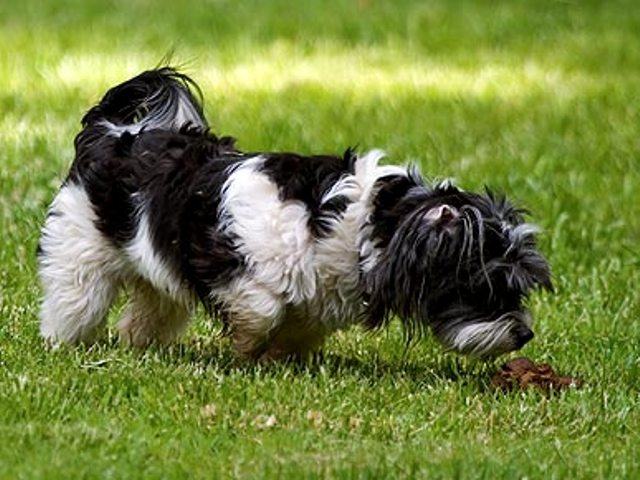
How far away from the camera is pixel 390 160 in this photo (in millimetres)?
12031

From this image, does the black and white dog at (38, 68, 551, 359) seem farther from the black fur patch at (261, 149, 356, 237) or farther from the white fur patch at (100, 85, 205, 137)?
the white fur patch at (100, 85, 205, 137)

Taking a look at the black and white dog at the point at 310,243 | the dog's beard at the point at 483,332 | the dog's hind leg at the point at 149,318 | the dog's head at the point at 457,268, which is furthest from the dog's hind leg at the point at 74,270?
the dog's beard at the point at 483,332

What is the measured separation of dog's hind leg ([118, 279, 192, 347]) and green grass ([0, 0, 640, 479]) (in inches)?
5.1

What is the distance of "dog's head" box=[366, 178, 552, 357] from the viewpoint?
23.6 ft

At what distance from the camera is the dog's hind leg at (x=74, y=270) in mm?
7801

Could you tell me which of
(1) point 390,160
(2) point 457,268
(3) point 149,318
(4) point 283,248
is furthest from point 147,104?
(1) point 390,160

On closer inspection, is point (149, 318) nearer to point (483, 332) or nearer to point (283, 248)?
point (283, 248)

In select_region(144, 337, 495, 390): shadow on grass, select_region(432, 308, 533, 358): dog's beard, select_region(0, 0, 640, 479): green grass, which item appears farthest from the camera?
select_region(144, 337, 495, 390): shadow on grass

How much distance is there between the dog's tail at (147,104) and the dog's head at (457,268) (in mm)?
1319

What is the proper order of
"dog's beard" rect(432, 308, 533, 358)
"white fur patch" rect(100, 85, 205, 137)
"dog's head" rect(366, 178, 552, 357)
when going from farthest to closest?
1. "white fur patch" rect(100, 85, 205, 137)
2. "dog's beard" rect(432, 308, 533, 358)
3. "dog's head" rect(366, 178, 552, 357)

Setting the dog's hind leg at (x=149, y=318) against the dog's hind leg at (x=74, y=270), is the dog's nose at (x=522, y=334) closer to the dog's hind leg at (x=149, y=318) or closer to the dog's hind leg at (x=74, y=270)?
the dog's hind leg at (x=149, y=318)

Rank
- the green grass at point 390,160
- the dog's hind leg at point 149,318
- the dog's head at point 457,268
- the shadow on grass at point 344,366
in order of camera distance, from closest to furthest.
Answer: the green grass at point 390,160, the dog's head at point 457,268, the shadow on grass at point 344,366, the dog's hind leg at point 149,318

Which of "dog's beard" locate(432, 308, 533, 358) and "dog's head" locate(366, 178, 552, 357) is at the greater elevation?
"dog's head" locate(366, 178, 552, 357)

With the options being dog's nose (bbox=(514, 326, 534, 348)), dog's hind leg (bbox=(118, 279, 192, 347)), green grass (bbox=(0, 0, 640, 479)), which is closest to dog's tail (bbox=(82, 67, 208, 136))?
dog's hind leg (bbox=(118, 279, 192, 347))
